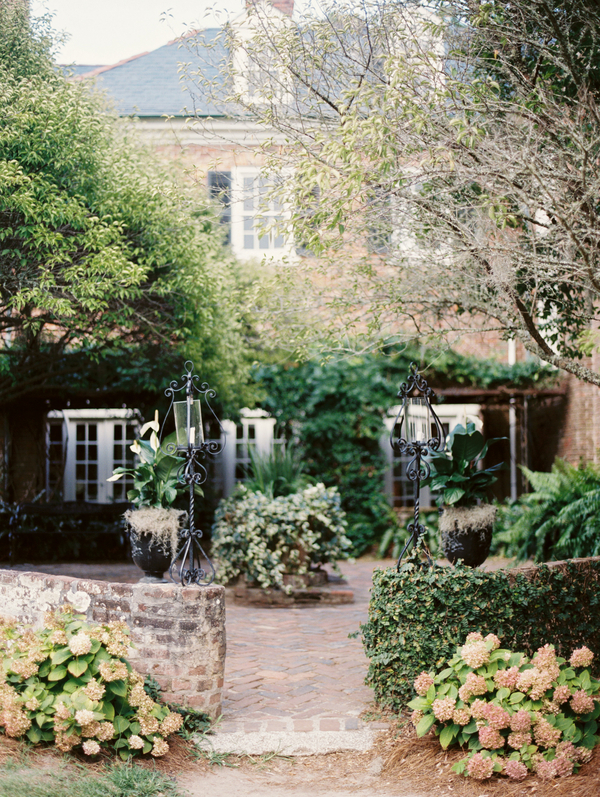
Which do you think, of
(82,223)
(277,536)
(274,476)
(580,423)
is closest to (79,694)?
(82,223)

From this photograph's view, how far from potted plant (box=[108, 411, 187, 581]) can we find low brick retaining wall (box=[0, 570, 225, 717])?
604 millimetres

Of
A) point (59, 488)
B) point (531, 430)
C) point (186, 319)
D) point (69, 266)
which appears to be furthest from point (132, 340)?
point (531, 430)

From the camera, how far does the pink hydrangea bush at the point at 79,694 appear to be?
365cm

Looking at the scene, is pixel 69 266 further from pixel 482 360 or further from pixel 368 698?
pixel 482 360

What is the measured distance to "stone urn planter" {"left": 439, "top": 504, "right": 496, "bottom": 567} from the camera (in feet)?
17.0

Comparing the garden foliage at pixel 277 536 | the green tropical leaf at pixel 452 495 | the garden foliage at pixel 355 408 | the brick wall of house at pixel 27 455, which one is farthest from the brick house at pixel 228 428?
the green tropical leaf at pixel 452 495

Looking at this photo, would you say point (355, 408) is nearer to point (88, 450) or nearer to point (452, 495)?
point (88, 450)

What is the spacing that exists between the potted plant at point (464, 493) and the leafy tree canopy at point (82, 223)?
245 centimetres

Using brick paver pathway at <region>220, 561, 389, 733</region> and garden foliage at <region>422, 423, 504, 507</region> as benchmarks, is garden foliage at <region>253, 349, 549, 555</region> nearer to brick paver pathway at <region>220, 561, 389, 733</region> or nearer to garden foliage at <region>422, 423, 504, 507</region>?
brick paver pathway at <region>220, 561, 389, 733</region>

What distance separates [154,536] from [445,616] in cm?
200

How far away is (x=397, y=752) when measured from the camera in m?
3.95

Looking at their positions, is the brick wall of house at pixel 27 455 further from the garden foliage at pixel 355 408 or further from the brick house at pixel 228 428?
the garden foliage at pixel 355 408

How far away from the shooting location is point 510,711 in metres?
3.71

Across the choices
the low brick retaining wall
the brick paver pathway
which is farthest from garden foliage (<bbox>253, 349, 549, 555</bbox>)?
the low brick retaining wall
